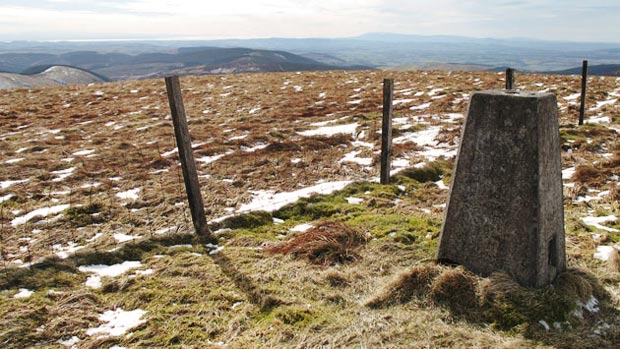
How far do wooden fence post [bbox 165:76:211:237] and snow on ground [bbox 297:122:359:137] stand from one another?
8776mm

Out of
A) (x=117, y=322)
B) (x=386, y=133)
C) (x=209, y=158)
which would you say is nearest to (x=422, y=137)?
(x=386, y=133)

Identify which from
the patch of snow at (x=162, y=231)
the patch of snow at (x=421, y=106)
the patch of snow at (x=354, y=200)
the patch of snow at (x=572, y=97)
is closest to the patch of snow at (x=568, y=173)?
the patch of snow at (x=354, y=200)

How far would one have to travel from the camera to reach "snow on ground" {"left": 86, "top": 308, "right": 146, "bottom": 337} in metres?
4.48

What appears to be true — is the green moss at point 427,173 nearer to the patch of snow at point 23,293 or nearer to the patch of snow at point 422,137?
the patch of snow at point 422,137

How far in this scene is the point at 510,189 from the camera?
4.74 meters

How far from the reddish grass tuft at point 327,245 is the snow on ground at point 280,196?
190cm

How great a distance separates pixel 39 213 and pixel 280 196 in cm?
540

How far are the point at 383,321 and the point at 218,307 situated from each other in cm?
211

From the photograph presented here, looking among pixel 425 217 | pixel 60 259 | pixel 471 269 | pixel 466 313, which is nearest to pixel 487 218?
pixel 471 269

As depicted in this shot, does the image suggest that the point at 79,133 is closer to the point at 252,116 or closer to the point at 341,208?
the point at 252,116

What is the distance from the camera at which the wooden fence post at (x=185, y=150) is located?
6883 mm

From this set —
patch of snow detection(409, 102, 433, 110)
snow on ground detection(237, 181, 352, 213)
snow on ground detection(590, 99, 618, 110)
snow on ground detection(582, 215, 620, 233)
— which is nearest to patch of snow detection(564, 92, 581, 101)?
snow on ground detection(590, 99, 618, 110)

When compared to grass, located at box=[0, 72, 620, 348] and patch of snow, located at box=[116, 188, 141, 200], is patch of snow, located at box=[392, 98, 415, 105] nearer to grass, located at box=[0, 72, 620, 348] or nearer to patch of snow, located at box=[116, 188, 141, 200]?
grass, located at box=[0, 72, 620, 348]

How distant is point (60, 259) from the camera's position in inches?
241
